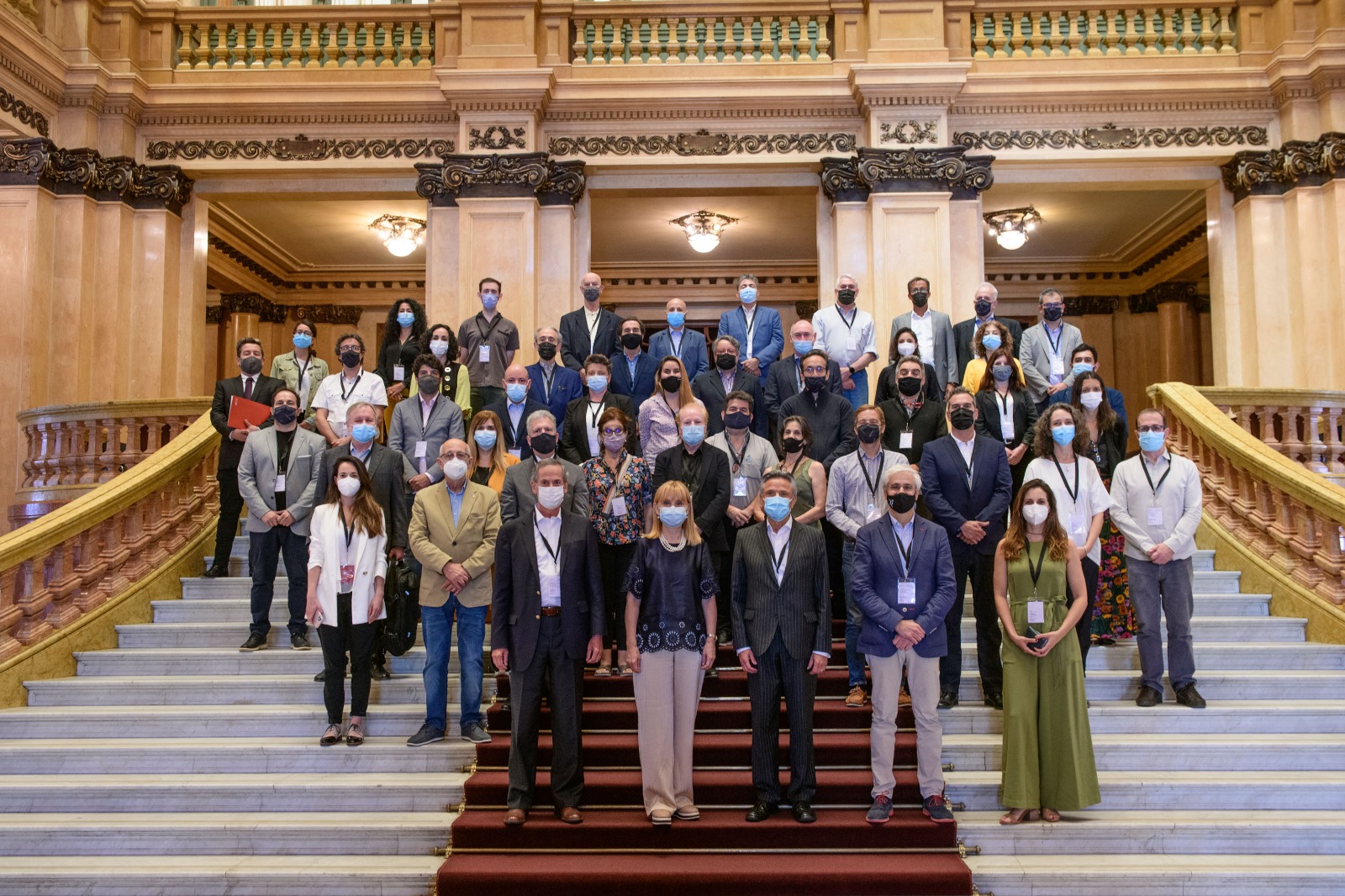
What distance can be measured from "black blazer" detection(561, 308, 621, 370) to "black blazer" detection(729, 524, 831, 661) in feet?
9.82

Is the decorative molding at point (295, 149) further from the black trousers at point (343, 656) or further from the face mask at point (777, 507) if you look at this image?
the face mask at point (777, 507)

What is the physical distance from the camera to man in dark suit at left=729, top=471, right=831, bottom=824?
16.7 feet

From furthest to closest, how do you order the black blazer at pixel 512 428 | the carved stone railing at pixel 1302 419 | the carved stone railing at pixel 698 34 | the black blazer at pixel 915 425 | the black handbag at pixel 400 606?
the carved stone railing at pixel 698 34 → the carved stone railing at pixel 1302 419 → the black blazer at pixel 512 428 → the black blazer at pixel 915 425 → the black handbag at pixel 400 606

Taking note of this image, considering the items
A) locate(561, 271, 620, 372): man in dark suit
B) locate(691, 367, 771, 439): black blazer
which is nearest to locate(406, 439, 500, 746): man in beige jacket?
locate(691, 367, 771, 439): black blazer

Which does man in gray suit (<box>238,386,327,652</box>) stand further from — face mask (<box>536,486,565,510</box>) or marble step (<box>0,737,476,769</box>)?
face mask (<box>536,486,565,510</box>)

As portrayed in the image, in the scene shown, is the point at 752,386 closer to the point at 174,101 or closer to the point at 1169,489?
the point at 1169,489

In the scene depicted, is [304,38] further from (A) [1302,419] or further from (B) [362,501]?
(A) [1302,419]

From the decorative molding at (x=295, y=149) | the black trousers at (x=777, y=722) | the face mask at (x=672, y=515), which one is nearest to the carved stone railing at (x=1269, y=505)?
the black trousers at (x=777, y=722)

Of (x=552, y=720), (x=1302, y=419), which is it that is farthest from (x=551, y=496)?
(x=1302, y=419)

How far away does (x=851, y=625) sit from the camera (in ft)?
18.4

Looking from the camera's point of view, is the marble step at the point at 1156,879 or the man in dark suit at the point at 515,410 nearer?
the marble step at the point at 1156,879

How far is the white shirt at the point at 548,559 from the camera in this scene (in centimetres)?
525

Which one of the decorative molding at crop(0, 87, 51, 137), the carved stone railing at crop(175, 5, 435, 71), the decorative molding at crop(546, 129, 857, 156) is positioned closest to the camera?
the decorative molding at crop(0, 87, 51, 137)

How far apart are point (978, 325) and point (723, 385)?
1.90 m
